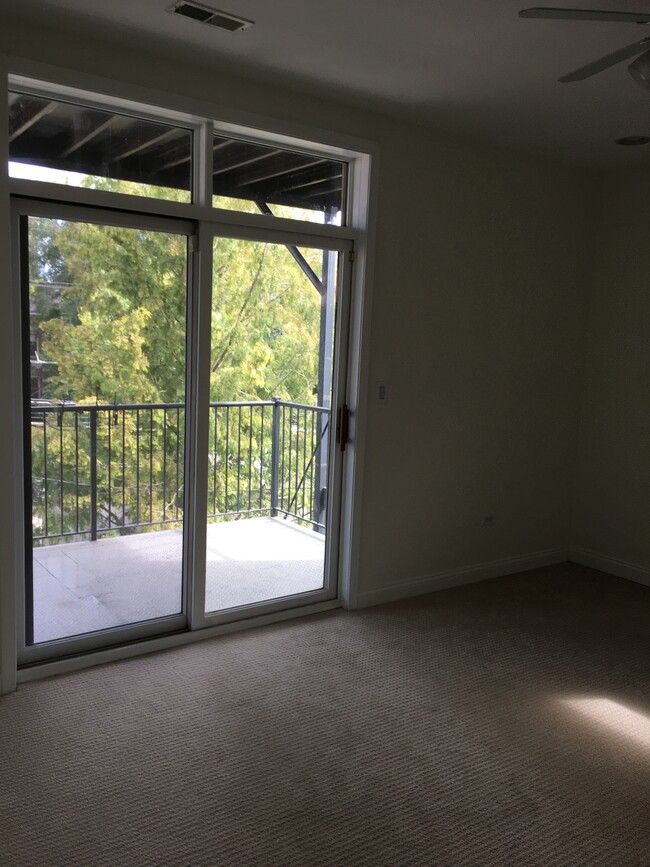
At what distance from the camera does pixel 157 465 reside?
3592 mm

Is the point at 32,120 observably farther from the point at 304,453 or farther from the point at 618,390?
the point at 618,390

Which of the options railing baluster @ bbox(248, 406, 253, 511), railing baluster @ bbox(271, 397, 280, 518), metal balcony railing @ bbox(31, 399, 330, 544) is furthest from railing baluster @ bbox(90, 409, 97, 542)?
railing baluster @ bbox(271, 397, 280, 518)

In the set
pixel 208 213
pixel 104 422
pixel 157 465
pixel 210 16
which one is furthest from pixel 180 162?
pixel 157 465

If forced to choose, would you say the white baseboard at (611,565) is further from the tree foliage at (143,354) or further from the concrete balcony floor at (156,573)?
the tree foliage at (143,354)

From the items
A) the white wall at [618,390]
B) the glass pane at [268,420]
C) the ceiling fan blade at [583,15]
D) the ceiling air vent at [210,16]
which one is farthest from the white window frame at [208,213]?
the white wall at [618,390]

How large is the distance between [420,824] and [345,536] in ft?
6.43

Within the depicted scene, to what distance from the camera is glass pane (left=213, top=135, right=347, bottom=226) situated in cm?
357

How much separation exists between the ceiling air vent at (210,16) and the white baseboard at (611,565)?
411cm

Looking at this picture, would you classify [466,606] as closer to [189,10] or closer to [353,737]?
[353,737]

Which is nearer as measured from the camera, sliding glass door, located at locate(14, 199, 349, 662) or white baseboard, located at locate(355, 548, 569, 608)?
sliding glass door, located at locate(14, 199, 349, 662)

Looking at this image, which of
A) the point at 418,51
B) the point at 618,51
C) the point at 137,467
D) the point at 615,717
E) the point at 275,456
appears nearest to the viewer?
the point at 618,51

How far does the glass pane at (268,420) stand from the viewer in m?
3.71

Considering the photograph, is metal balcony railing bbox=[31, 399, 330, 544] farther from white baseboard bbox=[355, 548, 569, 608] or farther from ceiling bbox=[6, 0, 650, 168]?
ceiling bbox=[6, 0, 650, 168]

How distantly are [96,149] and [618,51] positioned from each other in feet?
6.96
